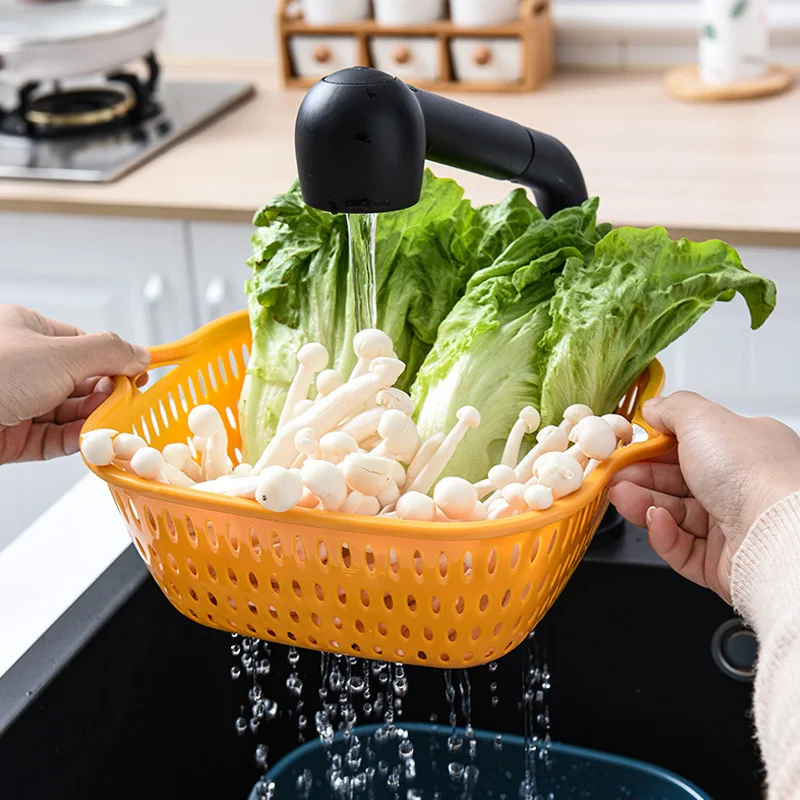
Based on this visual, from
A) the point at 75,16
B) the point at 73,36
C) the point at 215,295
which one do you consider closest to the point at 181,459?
the point at 215,295

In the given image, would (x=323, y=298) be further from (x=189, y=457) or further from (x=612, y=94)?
(x=612, y=94)

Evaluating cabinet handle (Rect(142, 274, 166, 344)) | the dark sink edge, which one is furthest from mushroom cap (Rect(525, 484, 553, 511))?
cabinet handle (Rect(142, 274, 166, 344))

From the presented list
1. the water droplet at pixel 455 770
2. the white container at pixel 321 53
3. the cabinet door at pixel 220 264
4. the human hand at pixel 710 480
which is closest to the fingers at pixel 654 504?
the human hand at pixel 710 480

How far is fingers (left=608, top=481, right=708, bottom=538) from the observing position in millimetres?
810

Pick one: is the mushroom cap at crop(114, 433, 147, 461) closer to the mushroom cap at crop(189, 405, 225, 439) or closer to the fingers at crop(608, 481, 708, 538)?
the mushroom cap at crop(189, 405, 225, 439)

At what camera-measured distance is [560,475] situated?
0.67m

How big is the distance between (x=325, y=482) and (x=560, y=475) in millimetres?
134

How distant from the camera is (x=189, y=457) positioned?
828mm

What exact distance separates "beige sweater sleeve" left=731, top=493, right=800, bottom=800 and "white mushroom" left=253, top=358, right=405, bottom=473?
262 mm

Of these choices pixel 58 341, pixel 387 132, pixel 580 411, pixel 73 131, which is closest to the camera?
pixel 387 132

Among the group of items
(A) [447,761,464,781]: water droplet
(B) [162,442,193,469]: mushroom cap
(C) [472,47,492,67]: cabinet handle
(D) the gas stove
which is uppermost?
(B) [162,442,193,469]: mushroom cap

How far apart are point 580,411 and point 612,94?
1565 millimetres

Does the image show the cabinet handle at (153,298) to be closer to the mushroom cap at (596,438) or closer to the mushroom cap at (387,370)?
the mushroom cap at (387,370)

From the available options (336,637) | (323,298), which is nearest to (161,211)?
(323,298)
